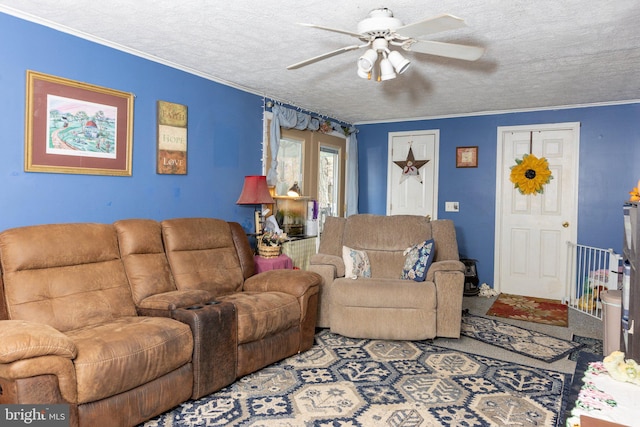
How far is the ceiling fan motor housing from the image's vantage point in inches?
96.3

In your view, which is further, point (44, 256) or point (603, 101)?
point (603, 101)

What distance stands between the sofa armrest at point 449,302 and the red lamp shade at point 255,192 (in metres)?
1.73

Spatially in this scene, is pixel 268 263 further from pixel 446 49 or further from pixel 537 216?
pixel 537 216

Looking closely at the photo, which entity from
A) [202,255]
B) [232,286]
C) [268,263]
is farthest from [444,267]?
[202,255]

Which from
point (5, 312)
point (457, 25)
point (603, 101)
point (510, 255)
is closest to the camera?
point (457, 25)

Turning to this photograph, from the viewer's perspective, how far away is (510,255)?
18.6ft

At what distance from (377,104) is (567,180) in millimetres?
2448

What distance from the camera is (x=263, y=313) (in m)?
2.96

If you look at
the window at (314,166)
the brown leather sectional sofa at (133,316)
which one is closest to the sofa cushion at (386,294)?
the brown leather sectional sofa at (133,316)

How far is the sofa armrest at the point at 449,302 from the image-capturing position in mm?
3619

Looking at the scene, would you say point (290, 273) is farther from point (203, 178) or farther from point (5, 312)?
point (5, 312)

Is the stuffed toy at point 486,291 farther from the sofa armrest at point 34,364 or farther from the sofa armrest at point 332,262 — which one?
the sofa armrest at point 34,364

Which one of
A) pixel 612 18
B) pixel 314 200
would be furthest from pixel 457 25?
pixel 314 200

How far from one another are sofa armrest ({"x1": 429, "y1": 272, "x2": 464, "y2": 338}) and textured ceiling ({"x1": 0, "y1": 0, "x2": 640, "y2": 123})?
5.73ft
